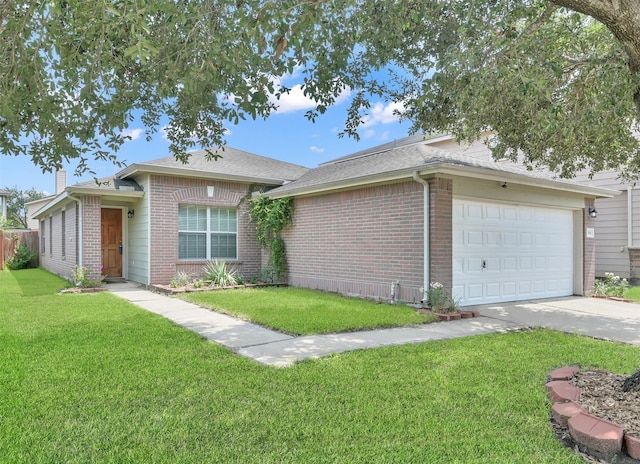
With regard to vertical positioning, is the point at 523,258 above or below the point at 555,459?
above

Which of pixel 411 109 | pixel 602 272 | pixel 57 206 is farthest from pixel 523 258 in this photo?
pixel 57 206

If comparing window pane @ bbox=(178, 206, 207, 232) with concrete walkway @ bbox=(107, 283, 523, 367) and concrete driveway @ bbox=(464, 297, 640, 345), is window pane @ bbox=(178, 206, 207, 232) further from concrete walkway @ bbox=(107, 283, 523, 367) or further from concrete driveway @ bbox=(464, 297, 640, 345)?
concrete driveway @ bbox=(464, 297, 640, 345)

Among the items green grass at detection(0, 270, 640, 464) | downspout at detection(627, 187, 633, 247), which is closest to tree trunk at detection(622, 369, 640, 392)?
green grass at detection(0, 270, 640, 464)

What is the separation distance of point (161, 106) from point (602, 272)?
1370cm

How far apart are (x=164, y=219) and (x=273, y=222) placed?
2.95 meters

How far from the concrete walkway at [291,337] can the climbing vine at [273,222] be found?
4286 mm

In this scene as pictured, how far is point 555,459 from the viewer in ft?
9.05

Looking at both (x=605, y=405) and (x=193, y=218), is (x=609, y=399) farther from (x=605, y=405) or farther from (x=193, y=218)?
(x=193, y=218)

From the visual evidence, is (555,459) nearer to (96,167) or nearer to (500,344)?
(500,344)

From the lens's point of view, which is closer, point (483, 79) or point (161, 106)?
point (483, 79)

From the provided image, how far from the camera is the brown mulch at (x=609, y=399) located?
3.10 metres

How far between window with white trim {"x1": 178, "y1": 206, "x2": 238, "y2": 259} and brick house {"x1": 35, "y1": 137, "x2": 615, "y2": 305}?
3 cm

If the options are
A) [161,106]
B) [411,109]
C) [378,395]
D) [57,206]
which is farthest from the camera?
[57,206]

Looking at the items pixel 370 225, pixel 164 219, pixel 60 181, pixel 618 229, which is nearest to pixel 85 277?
pixel 164 219
